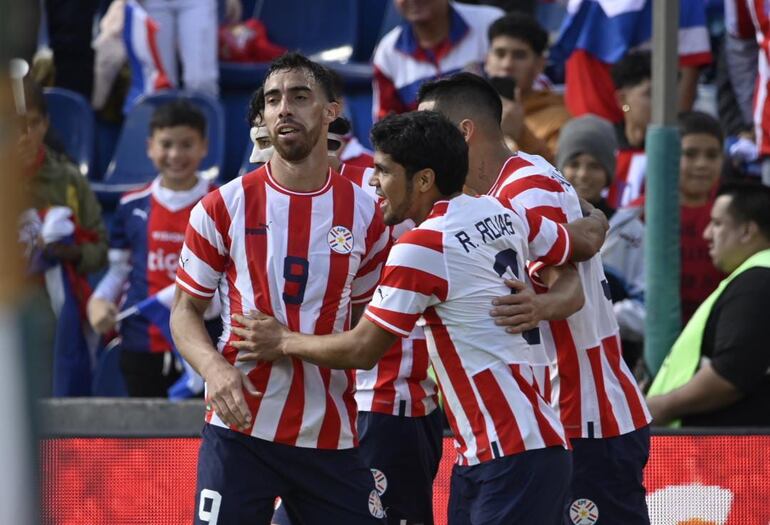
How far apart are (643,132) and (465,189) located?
392 centimetres

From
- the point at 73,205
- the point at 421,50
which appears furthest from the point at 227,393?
the point at 421,50

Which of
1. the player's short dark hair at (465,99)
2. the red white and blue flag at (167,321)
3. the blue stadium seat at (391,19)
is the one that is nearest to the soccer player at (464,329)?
the player's short dark hair at (465,99)

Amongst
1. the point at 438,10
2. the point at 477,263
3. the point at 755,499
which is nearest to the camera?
the point at 477,263

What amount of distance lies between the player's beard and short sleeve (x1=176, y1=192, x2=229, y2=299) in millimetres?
241

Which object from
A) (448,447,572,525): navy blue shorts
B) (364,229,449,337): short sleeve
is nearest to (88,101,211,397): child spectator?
(364,229,449,337): short sleeve

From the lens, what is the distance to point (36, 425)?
0.96 metres

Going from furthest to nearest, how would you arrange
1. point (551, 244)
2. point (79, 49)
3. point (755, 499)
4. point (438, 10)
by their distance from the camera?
point (79, 49), point (438, 10), point (755, 499), point (551, 244)

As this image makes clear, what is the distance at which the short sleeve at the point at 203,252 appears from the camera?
3955 mm

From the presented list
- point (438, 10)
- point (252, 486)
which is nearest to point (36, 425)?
point (252, 486)

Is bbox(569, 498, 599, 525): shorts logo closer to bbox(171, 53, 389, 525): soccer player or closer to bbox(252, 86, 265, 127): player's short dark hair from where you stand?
bbox(171, 53, 389, 525): soccer player

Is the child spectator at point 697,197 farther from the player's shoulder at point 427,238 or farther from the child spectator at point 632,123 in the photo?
the player's shoulder at point 427,238

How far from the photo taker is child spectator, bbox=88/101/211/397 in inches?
294

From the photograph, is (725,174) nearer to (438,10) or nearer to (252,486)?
(438,10)

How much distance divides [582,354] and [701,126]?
3.66m
